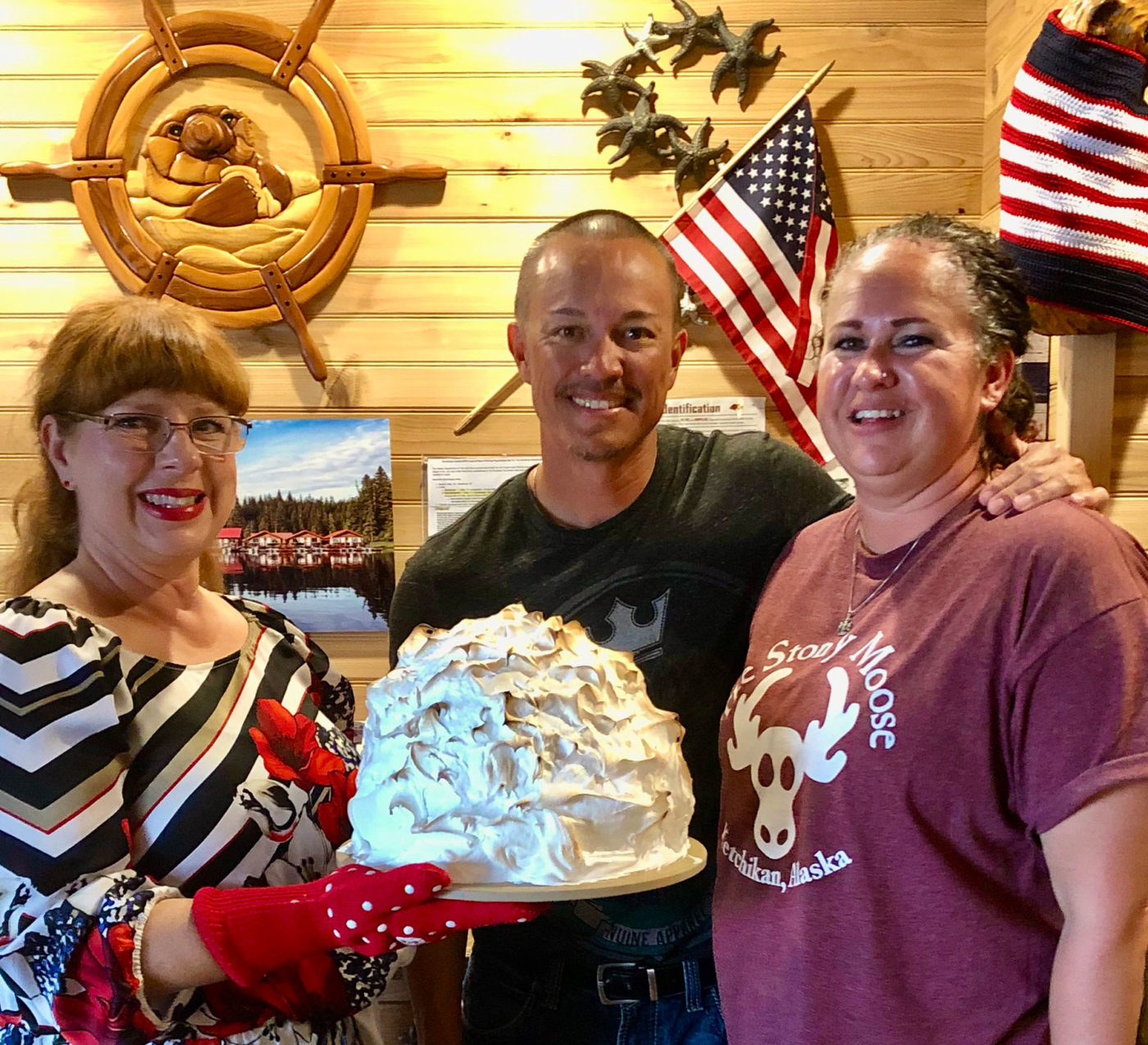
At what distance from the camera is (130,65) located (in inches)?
114

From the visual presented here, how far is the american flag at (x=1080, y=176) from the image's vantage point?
6.50 feet

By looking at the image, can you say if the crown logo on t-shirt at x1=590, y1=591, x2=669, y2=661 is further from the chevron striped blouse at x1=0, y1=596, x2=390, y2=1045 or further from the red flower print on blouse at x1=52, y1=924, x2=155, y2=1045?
the red flower print on blouse at x1=52, y1=924, x2=155, y2=1045

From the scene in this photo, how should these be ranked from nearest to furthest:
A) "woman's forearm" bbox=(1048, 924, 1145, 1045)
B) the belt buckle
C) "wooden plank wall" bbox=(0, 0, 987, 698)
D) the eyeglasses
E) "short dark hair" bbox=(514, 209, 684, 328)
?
"woman's forearm" bbox=(1048, 924, 1145, 1045) → the eyeglasses → the belt buckle → "short dark hair" bbox=(514, 209, 684, 328) → "wooden plank wall" bbox=(0, 0, 987, 698)

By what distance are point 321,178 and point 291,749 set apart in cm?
199

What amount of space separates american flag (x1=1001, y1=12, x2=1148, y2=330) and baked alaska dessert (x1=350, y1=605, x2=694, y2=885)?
141 cm

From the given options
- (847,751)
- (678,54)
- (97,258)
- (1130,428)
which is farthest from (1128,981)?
(97,258)

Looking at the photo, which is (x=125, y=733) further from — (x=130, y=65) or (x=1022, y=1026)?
(x=130, y=65)

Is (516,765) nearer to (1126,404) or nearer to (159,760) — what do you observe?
(159,760)

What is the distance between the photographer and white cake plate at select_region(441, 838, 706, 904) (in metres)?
1.12

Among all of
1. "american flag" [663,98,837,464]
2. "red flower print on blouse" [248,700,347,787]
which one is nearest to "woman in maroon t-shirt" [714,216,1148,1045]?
"red flower print on blouse" [248,700,347,787]

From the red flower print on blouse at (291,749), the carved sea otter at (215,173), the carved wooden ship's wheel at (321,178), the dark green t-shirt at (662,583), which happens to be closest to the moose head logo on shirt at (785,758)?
the dark green t-shirt at (662,583)

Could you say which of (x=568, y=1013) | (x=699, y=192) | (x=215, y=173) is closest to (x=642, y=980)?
(x=568, y=1013)

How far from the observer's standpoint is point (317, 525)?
302 cm

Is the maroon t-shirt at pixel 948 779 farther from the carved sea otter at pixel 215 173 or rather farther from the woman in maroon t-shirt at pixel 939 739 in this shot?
the carved sea otter at pixel 215 173
